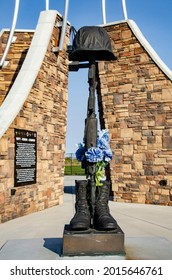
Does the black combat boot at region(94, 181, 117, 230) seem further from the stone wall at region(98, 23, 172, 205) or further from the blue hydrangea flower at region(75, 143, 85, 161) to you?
the stone wall at region(98, 23, 172, 205)

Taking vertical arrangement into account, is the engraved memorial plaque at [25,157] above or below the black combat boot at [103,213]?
above

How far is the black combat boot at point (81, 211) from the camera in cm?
491

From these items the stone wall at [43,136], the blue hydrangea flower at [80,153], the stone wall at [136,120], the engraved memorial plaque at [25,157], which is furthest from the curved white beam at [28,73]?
the blue hydrangea flower at [80,153]

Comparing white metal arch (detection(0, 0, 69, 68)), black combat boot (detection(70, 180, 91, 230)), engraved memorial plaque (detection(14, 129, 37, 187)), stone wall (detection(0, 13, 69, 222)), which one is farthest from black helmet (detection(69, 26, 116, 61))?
white metal arch (detection(0, 0, 69, 68))

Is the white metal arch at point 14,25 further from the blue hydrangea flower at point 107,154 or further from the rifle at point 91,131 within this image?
the blue hydrangea flower at point 107,154

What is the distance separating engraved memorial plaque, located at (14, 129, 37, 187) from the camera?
885 cm

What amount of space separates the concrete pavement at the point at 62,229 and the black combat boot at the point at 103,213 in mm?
423

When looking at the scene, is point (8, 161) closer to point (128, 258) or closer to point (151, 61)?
point (128, 258)

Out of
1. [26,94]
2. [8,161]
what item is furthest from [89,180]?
[26,94]

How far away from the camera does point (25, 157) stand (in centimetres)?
925

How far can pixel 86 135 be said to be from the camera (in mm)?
5305

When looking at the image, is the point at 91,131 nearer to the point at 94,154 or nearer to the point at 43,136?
the point at 94,154

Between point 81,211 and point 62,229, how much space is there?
245 centimetres

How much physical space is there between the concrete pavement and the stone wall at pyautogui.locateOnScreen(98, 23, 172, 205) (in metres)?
0.79
